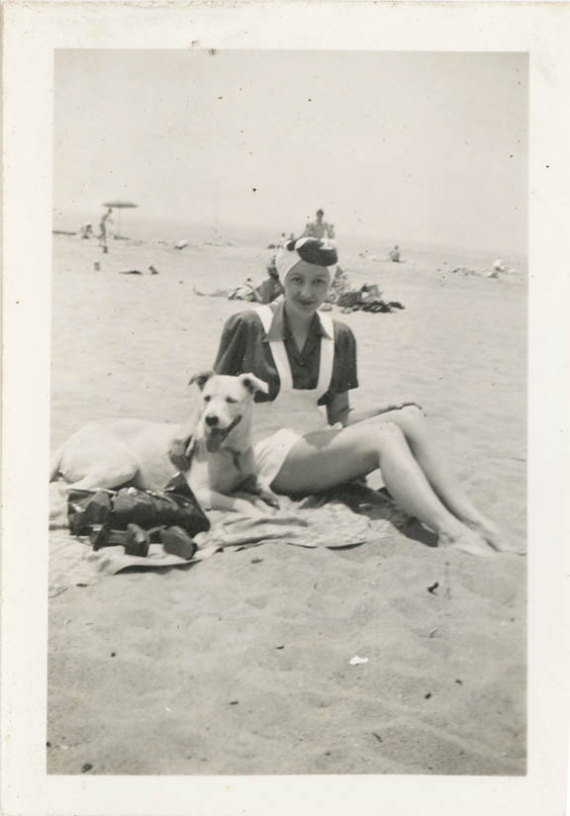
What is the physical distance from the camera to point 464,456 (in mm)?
3320

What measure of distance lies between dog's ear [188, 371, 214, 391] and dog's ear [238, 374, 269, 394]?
11 cm

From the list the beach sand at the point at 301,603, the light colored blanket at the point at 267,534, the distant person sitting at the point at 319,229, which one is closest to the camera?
the beach sand at the point at 301,603

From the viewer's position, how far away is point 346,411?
3355mm

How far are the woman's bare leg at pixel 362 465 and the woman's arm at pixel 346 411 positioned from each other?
0.13 ft

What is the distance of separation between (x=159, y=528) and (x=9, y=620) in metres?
0.62

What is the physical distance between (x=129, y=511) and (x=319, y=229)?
4.05 ft

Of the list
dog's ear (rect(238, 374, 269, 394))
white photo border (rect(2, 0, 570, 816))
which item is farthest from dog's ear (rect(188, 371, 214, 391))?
white photo border (rect(2, 0, 570, 816))

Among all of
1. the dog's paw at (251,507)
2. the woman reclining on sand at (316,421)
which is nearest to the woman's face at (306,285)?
the woman reclining on sand at (316,421)

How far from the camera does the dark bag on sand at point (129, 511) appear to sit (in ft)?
10.6

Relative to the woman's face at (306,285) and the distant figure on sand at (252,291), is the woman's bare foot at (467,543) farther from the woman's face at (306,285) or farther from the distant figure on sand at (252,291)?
the distant figure on sand at (252,291)

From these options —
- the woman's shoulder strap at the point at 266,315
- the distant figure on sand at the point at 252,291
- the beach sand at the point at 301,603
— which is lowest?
the beach sand at the point at 301,603

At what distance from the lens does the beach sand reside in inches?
122
